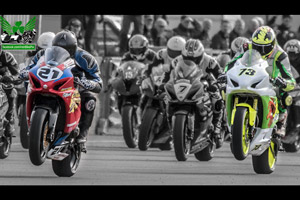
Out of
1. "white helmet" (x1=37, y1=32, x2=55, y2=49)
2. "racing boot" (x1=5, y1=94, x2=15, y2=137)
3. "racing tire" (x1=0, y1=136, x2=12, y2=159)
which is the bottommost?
"racing tire" (x1=0, y1=136, x2=12, y2=159)

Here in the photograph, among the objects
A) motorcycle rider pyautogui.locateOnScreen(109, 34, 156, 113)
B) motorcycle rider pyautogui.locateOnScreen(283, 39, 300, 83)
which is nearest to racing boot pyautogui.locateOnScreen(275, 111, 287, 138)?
motorcycle rider pyautogui.locateOnScreen(283, 39, 300, 83)

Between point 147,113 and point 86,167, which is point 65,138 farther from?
point 147,113

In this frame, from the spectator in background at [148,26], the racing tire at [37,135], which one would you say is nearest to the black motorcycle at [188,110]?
the racing tire at [37,135]

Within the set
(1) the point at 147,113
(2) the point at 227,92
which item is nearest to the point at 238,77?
(2) the point at 227,92

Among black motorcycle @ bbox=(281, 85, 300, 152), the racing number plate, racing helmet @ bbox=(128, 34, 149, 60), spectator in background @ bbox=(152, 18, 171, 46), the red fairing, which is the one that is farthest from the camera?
spectator in background @ bbox=(152, 18, 171, 46)

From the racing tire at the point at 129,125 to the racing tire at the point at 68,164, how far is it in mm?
5388

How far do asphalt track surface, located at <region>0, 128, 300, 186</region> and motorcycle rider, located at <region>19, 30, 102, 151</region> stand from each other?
667 millimetres

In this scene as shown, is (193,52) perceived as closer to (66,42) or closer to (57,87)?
(66,42)

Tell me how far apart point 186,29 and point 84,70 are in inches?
443

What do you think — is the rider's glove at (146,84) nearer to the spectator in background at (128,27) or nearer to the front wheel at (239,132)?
the spectator in background at (128,27)

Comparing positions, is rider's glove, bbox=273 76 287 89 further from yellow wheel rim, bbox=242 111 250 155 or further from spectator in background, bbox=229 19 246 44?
spectator in background, bbox=229 19 246 44

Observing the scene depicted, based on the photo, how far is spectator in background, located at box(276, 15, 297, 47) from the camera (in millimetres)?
24078

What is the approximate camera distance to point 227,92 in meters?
13.3

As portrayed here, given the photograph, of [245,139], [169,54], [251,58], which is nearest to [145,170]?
[245,139]
